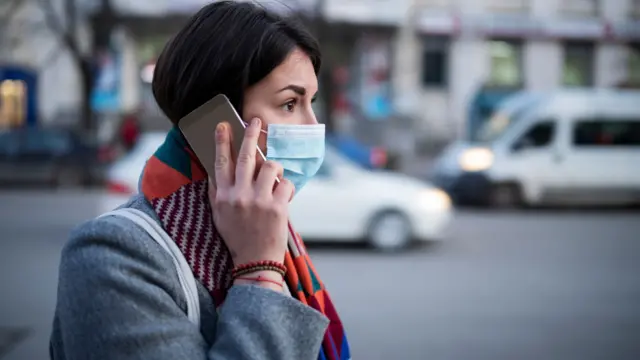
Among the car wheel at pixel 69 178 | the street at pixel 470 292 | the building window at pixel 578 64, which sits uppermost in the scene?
the building window at pixel 578 64

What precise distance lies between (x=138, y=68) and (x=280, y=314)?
30.3m

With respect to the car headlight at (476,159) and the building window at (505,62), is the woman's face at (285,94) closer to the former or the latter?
the car headlight at (476,159)

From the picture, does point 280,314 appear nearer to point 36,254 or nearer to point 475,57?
point 36,254

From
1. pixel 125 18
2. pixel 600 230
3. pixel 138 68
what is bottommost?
pixel 600 230

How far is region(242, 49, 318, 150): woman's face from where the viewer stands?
4.91 feet

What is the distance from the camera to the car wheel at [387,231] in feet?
33.0

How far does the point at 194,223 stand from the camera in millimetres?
1388

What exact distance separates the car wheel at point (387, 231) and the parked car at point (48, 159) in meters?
10.3

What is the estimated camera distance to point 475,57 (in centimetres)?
3092

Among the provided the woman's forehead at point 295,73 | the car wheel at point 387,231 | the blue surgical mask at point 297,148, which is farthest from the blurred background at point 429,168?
the blue surgical mask at point 297,148

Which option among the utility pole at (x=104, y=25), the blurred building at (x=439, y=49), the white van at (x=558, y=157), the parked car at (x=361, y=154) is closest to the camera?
the white van at (x=558, y=157)

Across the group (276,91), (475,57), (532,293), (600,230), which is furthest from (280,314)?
(475,57)

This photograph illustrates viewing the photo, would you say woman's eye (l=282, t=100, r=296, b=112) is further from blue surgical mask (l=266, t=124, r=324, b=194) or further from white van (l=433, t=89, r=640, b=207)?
white van (l=433, t=89, r=640, b=207)

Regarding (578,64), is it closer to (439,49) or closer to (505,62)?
(505,62)
